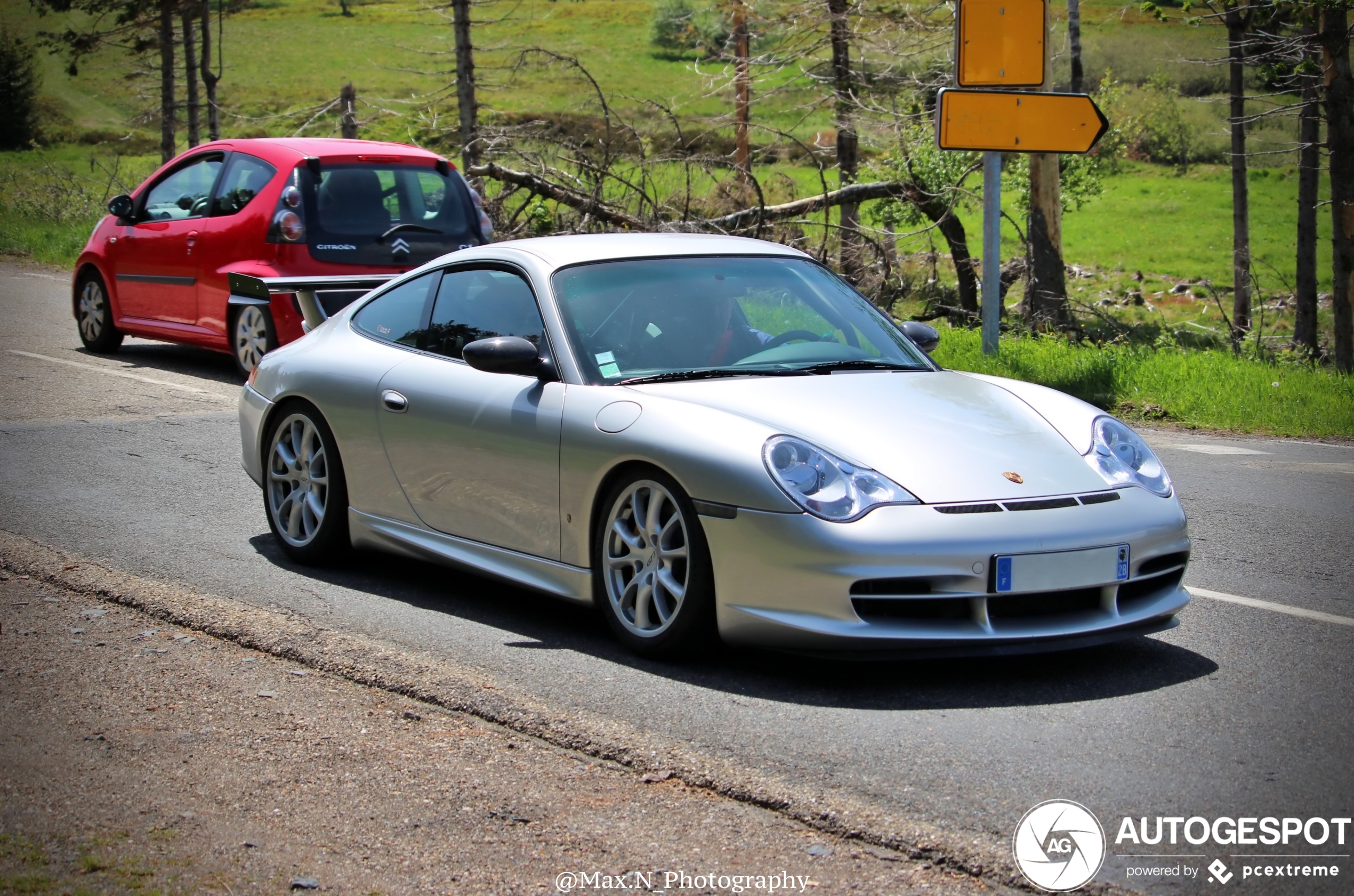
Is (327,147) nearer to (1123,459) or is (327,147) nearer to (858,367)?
(858,367)

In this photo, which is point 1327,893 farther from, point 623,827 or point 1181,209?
point 1181,209

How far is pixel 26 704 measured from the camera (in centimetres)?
440

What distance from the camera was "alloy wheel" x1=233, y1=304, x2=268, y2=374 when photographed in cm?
1119

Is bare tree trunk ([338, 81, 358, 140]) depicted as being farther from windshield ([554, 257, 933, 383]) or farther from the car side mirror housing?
the car side mirror housing

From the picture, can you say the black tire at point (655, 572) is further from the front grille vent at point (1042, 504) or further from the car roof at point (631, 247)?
the car roof at point (631, 247)

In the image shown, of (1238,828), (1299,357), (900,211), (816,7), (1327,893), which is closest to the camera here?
(1327,893)

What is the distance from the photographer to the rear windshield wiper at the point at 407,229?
11.4 m

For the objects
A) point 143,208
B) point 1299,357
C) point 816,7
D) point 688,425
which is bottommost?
point 1299,357

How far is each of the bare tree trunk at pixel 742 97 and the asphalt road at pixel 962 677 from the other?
30.1ft

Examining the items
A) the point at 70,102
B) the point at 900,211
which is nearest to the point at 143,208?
the point at 900,211

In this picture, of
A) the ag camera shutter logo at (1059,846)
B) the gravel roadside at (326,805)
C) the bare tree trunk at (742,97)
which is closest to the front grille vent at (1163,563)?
the ag camera shutter logo at (1059,846)

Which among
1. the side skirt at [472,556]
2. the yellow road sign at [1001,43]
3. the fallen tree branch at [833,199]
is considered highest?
the yellow road sign at [1001,43]

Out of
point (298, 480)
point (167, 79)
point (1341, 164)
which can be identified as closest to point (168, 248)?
point (298, 480)

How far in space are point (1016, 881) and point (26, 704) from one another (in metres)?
2.95
